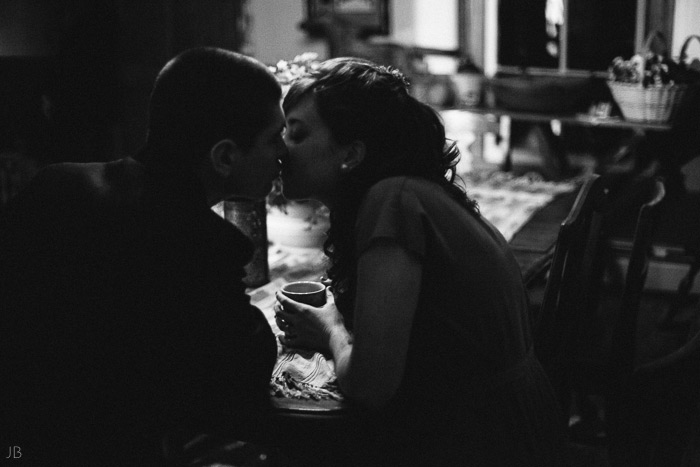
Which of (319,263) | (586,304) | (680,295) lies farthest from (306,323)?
(680,295)

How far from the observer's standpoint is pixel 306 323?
1.54 meters

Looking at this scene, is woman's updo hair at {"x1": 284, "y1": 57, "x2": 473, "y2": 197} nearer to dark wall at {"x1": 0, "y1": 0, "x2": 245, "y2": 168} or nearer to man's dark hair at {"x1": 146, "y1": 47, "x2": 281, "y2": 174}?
man's dark hair at {"x1": 146, "y1": 47, "x2": 281, "y2": 174}

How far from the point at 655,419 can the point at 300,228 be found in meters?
1.21

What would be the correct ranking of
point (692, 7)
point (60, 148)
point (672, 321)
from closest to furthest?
point (672, 321) < point (692, 7) < point (60, 148)

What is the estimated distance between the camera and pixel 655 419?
4.79 ft

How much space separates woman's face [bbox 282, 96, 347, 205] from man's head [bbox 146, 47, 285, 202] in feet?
0.44

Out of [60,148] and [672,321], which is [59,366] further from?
[60,148]

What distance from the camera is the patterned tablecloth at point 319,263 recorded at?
1406mm

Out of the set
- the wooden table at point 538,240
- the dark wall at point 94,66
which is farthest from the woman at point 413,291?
the dark wall at point 94,66

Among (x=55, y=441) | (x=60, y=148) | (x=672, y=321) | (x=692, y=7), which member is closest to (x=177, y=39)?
(x=60, y=148)

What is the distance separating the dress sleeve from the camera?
1.27 m

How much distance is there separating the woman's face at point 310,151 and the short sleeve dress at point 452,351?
0.13 meters

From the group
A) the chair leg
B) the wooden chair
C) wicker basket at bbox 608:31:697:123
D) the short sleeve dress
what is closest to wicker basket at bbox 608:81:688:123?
wicker basket at bbox 608:31:697:123

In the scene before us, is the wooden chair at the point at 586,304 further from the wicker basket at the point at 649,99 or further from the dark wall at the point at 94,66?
the dark wall at the point at 94,66
